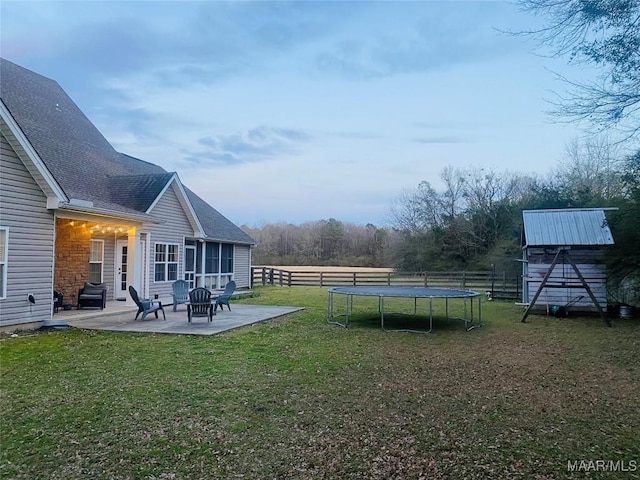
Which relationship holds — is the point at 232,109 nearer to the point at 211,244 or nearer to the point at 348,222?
the point at 211,244

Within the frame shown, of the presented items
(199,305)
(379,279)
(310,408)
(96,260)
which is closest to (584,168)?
(379,279)

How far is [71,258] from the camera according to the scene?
1245 centimetres

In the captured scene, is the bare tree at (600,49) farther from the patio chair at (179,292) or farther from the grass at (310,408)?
the patio chair at (179,292)

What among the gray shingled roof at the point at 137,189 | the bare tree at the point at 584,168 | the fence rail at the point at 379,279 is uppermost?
the bare tree at the point at 584,168

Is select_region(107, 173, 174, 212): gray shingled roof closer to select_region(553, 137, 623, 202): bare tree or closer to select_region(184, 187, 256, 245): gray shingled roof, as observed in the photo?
select_region(184, 187, 256, 245): gray shingled roof

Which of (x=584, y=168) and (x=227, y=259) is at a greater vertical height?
(x=584, y=168)

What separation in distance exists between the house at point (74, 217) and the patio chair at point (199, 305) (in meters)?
2.97

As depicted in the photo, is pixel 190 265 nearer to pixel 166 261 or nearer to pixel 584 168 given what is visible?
pixel 166 261

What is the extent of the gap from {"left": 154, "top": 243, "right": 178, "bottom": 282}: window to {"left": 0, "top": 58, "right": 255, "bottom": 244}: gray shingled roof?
204 cm

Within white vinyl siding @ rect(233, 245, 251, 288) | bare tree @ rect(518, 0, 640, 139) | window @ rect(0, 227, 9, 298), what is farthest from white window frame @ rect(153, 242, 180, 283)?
bare tree @ rect(518, 0, 640, 139)

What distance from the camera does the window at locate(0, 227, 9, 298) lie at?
8.63 m

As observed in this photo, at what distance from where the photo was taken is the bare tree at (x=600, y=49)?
6.53 metres

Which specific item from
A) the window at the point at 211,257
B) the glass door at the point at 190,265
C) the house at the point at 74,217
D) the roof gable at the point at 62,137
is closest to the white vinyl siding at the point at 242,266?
the window at the point at 211,257

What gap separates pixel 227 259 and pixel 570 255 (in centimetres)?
1410
